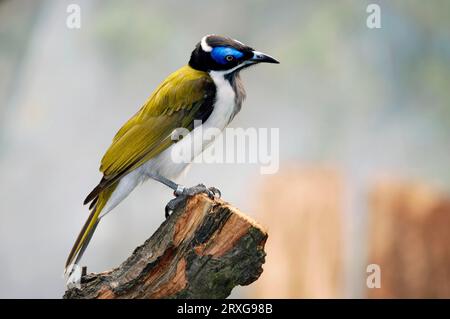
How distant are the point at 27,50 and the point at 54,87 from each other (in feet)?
2.06

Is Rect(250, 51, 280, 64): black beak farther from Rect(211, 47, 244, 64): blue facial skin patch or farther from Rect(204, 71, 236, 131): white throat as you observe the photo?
Rect(204, 71, 236, 131): white throat

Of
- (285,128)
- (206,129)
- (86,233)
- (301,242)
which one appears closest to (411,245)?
(301,242)

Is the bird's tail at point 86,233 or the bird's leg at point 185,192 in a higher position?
the bird's leg at point 185,192

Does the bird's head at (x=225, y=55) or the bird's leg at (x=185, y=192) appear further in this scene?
the bird's head at (x=225, y=55)

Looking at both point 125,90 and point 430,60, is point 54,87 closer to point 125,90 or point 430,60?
point 125,90

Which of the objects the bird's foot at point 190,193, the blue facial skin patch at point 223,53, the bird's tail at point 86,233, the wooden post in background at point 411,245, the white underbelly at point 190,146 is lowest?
the wooden post in background at point 411,245

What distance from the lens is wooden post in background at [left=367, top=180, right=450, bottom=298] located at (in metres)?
6.33

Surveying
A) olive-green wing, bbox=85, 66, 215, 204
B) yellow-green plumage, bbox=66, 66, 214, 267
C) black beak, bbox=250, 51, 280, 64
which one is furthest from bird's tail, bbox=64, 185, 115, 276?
black beak, bbox=250, 51, 280, 64

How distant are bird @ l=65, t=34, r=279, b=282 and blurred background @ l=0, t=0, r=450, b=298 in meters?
3.53

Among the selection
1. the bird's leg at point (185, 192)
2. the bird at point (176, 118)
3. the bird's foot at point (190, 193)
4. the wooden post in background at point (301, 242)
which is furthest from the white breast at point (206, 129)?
the wooden post in background at point (301, 242)

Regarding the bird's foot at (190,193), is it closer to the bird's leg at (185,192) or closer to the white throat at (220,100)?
the bird's leg at (185,192)

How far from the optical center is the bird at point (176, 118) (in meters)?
3.14

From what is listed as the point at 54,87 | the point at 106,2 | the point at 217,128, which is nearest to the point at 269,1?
the point at 106,2

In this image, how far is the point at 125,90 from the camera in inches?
291
